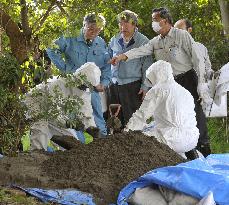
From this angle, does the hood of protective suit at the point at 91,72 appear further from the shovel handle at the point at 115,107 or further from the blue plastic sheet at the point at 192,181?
the blue plastic sheet at the point at 192,181

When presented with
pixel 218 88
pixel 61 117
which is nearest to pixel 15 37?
pixel 61 117

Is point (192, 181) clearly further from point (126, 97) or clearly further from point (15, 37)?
point (126, 97)

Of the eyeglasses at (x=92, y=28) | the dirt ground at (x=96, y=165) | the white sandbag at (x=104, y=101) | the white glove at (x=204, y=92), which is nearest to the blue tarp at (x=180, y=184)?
the dirt ground at (x=96, y=165)

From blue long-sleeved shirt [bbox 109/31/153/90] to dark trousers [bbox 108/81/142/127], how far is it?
0.31ft

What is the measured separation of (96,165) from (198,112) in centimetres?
276

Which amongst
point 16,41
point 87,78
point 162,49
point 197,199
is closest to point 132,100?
point 162,49

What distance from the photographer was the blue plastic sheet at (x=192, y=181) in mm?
4521

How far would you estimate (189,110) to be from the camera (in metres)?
6.80

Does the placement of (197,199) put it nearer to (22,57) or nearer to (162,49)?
(22,57)

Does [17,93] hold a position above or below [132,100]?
above

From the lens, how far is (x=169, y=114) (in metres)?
6.74

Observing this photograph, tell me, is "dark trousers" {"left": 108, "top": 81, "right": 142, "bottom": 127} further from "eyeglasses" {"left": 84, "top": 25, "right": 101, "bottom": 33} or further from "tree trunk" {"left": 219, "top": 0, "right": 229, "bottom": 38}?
"tree trunk" {"left": 219, "top": 0, "right": 229, "bottom": 38}

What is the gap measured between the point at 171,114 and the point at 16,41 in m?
1.88

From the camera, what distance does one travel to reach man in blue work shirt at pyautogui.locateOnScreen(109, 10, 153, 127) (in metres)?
8.64
